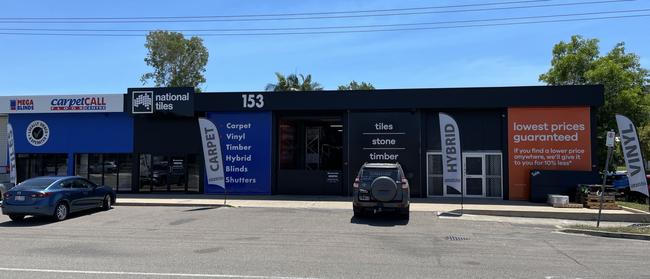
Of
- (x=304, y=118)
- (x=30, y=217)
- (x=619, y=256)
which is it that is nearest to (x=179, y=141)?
(x=304, y=118)

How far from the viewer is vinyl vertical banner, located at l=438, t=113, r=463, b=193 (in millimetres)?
17547

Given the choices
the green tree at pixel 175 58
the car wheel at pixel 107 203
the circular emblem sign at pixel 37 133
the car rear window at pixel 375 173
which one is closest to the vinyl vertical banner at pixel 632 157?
the car rear window at pixel 375 173

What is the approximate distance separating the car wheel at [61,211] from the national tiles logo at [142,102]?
846 cm

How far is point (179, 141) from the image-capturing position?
23547 millimetres

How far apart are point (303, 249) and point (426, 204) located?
10342mm

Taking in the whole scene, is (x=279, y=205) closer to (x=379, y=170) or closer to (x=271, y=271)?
(x=379, y=170)

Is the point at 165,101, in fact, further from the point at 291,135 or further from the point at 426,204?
the point at 426,204

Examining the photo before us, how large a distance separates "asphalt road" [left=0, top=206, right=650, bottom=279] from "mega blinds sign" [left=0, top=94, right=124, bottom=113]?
30.4ft

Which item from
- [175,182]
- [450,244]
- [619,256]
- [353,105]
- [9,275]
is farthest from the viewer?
[175,182]

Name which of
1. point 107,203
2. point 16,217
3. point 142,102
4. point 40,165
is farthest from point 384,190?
point 40,165

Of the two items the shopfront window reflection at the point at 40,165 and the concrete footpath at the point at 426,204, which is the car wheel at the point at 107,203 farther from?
the shopfront window reflection at the point at 40,165

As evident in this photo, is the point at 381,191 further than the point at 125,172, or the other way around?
the point at 125,172

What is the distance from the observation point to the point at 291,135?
2564 cm

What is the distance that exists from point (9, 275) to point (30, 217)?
997 cm
